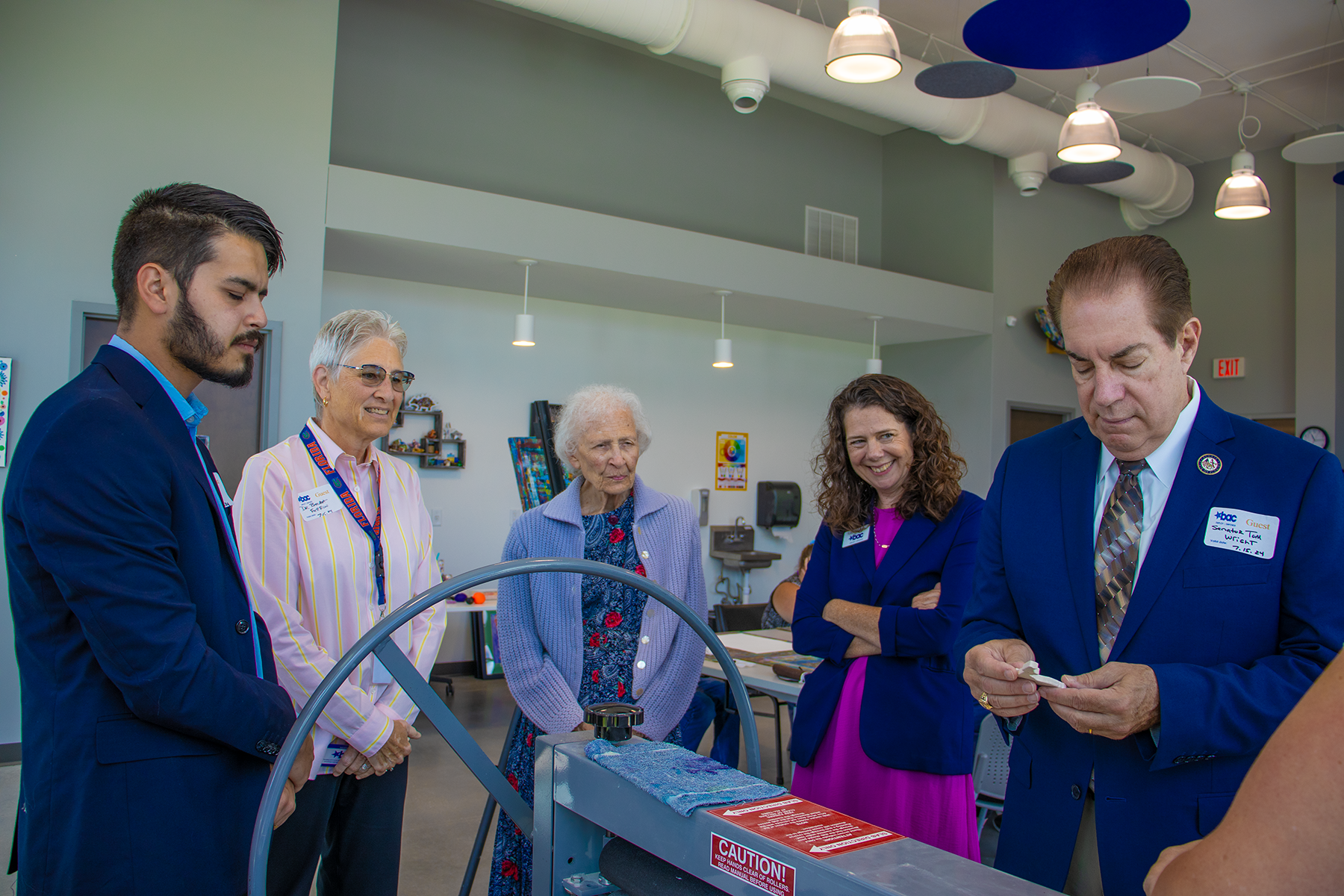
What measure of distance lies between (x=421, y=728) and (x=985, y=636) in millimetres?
5281

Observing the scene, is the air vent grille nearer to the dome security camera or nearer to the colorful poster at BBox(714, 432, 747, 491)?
the colorful poster at BBox(714, 432, 747, 491)

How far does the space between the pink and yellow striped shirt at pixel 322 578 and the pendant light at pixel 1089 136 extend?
16.4 feet

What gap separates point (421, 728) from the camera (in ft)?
19.5

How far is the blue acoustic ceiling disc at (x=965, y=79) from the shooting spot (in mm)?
4773

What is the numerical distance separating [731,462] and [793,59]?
3.78 metres

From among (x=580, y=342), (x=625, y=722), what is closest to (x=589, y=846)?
(x=625, y=722)

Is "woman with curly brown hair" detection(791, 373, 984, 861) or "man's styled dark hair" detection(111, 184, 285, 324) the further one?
"woman with curly brown hair" detection(791, 373, 984, 861)

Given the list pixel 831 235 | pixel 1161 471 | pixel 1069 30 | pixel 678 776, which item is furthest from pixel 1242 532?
pixel 831 235

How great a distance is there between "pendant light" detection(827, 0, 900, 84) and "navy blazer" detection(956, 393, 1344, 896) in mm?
3501

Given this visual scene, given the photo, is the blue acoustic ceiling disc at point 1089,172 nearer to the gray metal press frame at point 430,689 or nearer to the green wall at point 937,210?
the green wall at point 937,210

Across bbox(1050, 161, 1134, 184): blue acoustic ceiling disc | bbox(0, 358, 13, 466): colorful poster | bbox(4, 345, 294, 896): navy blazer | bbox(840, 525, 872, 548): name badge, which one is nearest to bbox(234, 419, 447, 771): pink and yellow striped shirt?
bbox(4, 345, 294, 896): navy blazer

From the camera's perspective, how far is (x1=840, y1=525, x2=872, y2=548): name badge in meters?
2.23

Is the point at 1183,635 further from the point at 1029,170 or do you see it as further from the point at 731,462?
the point at 1029,170

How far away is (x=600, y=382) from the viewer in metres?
7.86
